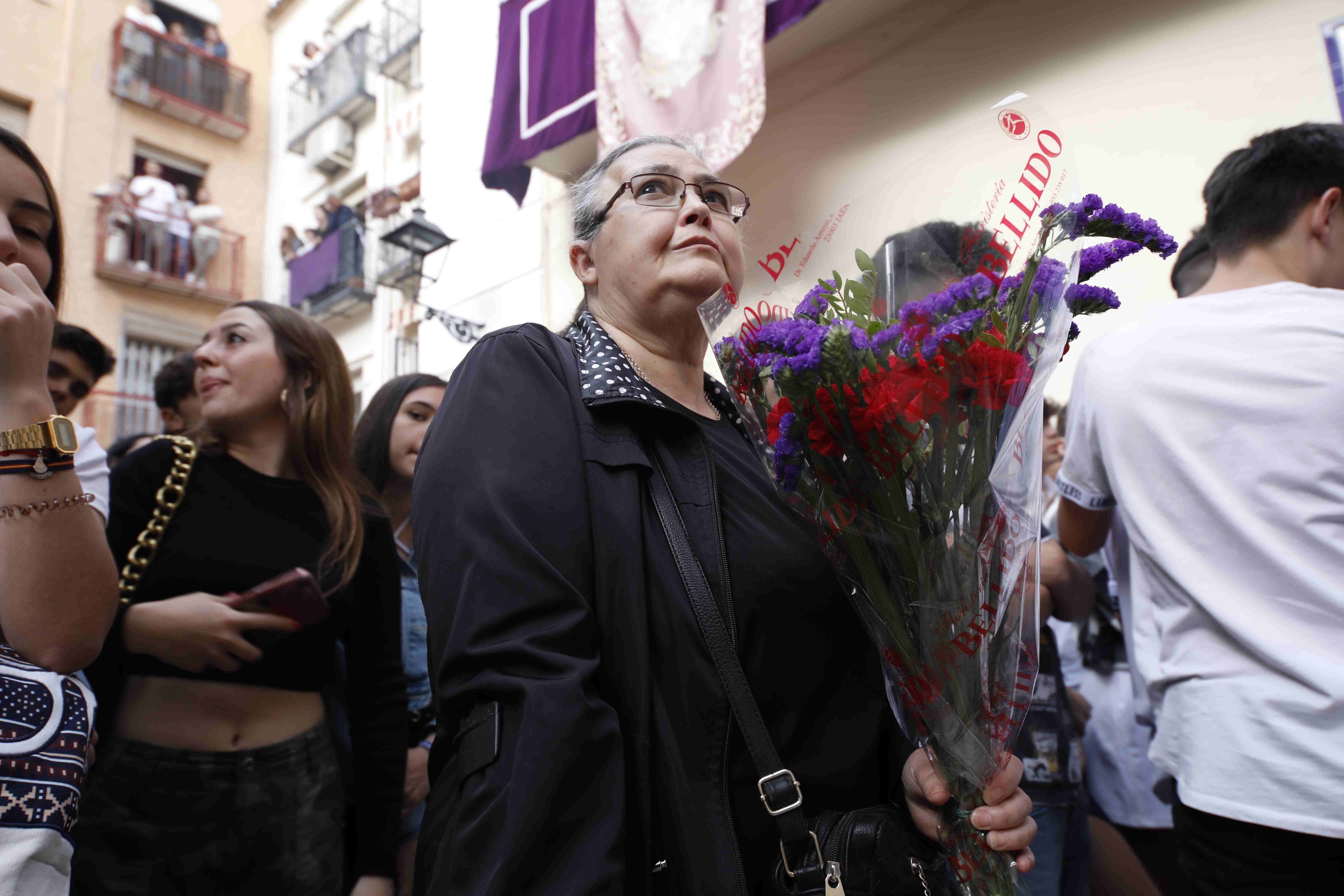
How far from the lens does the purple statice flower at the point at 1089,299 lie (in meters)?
1.15

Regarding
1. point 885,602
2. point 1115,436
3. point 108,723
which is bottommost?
point 108,723

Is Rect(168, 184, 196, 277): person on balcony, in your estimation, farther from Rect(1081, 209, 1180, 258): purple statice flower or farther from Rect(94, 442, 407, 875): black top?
Rect(1081, 209, 1180, 258): purple statice flower

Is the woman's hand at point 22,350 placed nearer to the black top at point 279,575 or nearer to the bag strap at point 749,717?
the black top at point 279,575

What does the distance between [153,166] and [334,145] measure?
10.3 feet

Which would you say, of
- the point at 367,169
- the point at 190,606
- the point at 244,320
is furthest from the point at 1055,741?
the point at 367,169

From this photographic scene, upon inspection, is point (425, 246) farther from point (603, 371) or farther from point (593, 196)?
point (603, 371)

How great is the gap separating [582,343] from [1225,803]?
53.3 inches

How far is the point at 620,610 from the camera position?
1.12m

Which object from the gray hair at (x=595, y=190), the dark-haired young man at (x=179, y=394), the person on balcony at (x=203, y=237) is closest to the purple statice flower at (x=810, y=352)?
the gray hair at (x=595, y=190)

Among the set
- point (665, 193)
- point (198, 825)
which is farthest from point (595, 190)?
Answer: point (198, 825)

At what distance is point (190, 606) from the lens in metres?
1.67

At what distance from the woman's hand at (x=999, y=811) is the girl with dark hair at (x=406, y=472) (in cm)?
169

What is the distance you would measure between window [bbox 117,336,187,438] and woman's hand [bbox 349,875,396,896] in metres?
12.7

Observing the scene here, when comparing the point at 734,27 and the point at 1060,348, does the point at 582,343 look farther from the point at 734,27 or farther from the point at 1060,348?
the point at 734,27
